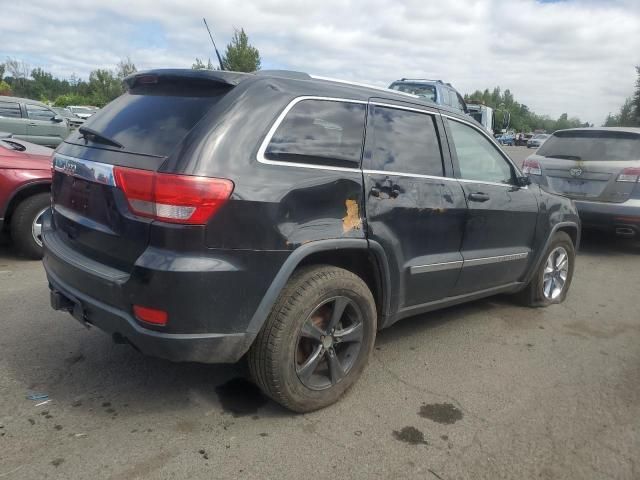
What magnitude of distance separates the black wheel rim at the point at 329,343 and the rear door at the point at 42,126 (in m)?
13.9

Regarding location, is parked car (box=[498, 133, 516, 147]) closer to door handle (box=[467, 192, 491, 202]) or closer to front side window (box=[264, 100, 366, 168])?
door handle (box=[467, 192, 491, 202])

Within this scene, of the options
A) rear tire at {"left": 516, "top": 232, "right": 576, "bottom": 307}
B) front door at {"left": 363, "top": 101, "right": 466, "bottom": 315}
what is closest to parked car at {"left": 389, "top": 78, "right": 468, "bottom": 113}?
rear tire at {"left": 516, "top": 232, "right": 576, "bottom": 307}

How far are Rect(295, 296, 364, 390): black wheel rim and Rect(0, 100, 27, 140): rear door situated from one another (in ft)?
45.1

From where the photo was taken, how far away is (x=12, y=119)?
1421cm

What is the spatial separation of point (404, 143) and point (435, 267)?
2.79ft

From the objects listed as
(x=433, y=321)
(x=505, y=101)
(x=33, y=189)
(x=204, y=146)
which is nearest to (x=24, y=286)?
(x=33, y=189)

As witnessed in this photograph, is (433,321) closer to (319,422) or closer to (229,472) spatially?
(319,422)

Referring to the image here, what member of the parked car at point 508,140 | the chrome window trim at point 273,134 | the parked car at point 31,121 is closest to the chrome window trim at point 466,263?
the chrome window trim at point 273,134

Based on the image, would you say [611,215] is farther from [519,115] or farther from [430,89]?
[519,115]

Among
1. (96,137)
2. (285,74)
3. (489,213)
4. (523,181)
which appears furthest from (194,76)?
(523,181)

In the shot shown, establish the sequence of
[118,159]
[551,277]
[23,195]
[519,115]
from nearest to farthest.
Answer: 1. [118,159]
2. [551,277]
3. [23,195]
4. [519,115]

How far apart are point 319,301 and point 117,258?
1060 millimetres

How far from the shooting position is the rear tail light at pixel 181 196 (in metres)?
2.46

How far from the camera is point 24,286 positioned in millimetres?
4895
